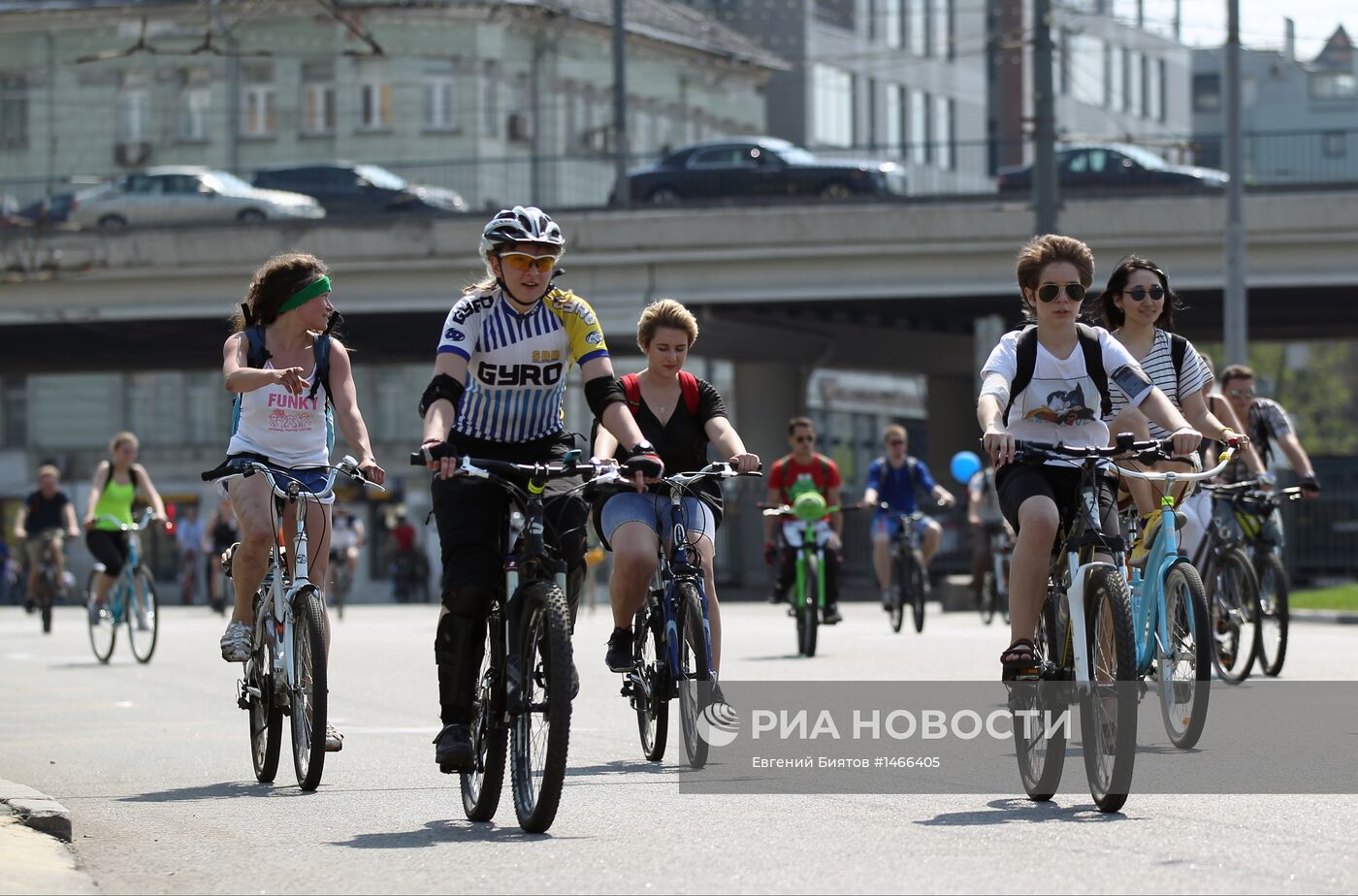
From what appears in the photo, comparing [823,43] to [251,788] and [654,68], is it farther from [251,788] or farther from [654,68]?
[251,788]

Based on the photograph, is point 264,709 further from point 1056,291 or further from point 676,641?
point 1056,291

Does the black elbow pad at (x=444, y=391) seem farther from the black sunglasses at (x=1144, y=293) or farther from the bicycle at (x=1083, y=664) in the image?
the black sunglasses at (x=1144, y=293)

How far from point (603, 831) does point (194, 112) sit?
63.1 m

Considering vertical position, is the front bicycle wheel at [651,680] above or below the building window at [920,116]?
below

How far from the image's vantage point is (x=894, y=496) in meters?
21.0

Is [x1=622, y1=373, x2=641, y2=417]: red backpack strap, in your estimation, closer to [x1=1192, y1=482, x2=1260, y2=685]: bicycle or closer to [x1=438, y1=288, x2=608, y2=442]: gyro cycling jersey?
[x1=438, y1=288, x2=608, y2=442]: gyro cycling jersey

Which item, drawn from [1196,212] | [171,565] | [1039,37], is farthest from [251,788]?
[171,565]

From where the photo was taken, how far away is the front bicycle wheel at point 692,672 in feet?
30.5

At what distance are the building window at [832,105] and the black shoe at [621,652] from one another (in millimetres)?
67360

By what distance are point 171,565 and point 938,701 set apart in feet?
169

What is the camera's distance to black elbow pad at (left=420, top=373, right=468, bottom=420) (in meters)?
7.62

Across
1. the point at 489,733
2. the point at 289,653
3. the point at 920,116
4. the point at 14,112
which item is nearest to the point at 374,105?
the point at 14,112

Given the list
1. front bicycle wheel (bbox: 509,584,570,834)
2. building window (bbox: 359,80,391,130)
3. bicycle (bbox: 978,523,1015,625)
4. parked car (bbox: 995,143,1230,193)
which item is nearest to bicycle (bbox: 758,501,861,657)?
bicycle (bbox: 978,523,1015,625)

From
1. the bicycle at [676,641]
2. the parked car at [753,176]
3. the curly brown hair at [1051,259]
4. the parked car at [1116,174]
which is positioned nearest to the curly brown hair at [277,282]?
the bicycle at [676,641]
